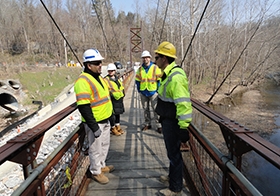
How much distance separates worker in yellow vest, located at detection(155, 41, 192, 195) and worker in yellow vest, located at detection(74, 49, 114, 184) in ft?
2.29

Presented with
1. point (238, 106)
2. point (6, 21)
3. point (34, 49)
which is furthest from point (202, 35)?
point (6, 21)

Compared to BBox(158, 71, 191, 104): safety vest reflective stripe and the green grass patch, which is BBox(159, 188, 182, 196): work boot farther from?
the green grass patch

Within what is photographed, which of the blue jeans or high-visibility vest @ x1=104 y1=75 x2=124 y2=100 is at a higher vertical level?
high-visibility vest @ x1=104 y1=75 x2=124 y2=100

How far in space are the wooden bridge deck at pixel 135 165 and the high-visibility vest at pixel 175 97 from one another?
111cm

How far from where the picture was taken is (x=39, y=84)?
2095cm

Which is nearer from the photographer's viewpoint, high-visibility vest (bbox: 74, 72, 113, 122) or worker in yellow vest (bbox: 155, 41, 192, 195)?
worker in yellow vest (bbox: 155, 41, 192, 195)

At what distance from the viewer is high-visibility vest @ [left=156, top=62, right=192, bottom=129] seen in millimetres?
1979

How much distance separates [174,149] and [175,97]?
66 cm

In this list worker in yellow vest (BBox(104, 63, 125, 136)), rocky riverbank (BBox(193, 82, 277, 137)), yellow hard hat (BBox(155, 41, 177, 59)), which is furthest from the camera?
rocky riverbank (BBox(193, 82, 277, 137))

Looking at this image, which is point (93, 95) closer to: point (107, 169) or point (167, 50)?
point (167, 50)

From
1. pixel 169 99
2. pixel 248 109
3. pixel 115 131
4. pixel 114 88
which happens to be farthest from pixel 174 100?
pixel 248 109

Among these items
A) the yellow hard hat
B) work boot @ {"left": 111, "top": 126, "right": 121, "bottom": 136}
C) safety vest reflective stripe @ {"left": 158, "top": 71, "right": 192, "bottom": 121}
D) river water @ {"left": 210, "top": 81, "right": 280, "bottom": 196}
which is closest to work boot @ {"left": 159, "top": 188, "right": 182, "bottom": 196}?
safety vest reflective stripe @ {"left": 158, "top": 71, "right": 192, "bottom": 121}

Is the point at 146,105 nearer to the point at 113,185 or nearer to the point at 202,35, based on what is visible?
the point at 113,185

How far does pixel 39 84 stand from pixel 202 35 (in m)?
17.4
